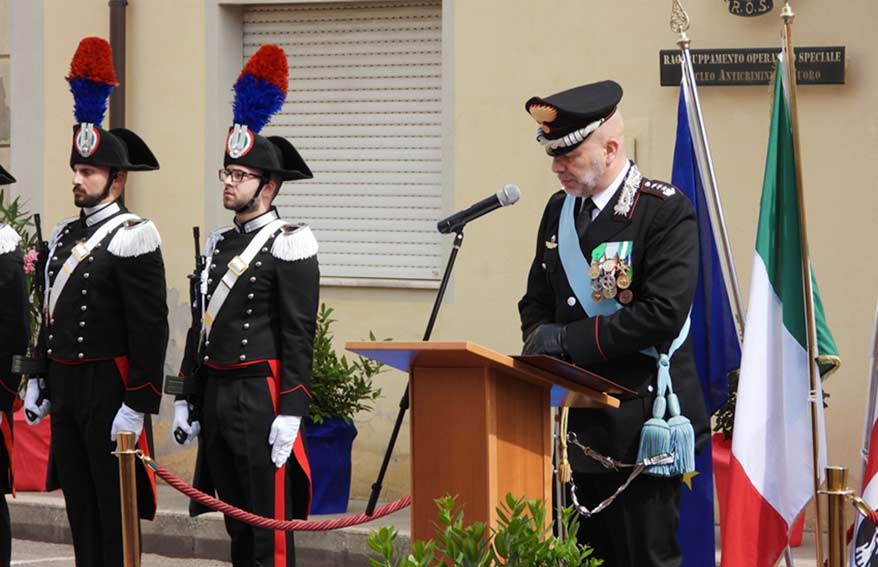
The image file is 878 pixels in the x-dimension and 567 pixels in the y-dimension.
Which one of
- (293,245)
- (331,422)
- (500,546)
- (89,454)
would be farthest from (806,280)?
(331,422)

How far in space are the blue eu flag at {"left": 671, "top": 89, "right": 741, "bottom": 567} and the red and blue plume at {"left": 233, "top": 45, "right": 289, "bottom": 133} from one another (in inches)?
63.5

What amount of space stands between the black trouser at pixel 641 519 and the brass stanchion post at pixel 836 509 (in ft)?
2.46

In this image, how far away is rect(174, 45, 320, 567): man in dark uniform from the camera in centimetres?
679

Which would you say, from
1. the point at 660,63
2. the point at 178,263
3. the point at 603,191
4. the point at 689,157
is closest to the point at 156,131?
the point at 178,263

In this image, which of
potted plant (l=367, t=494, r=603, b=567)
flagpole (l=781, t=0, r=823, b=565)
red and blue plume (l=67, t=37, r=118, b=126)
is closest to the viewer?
potted plant (l=367, t=494, r=603, b=567)

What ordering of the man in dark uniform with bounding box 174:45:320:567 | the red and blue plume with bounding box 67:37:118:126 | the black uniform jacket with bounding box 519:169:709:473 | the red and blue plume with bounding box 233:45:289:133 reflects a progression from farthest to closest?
the red and blue plume with bounding box 67:37:118:126, the red and blue plume with bounding box 233:45:289:133, the man in dark uniform with bounding box 174:45:320:567, the black uniform jacket with bounding box 519:169:709:473

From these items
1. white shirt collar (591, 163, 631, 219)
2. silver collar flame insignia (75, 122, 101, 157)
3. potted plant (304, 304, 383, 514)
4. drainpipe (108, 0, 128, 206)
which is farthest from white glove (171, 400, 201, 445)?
drainpipe (108, 0, 128, 206)

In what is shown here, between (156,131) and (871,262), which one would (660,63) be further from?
(156,131)

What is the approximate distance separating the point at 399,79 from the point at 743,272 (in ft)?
7.92

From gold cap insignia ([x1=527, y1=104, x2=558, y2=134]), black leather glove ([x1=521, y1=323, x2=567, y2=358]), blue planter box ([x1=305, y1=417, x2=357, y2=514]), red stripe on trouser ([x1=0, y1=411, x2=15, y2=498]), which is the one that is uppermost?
gold cap insignia ([x1=527, y1=104, x2=558, y2=134])

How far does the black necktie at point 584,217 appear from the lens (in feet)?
18.4

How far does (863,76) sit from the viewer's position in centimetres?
913

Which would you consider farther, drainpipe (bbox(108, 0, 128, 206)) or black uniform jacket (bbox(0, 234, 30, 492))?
drainpipe (bbox(108, 0, 128, 206))

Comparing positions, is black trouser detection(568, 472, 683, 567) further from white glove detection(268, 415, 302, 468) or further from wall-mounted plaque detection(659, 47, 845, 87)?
wall-mounted plaque detection(659, 47, 845, 87)
